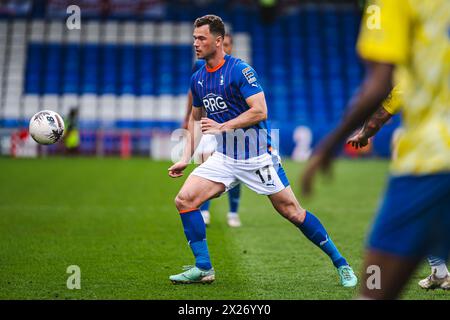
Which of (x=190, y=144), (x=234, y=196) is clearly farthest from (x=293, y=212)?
(x=234, y=196)

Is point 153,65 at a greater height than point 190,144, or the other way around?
point 153,65

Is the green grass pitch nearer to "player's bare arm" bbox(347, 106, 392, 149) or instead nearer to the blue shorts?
the blue shorts

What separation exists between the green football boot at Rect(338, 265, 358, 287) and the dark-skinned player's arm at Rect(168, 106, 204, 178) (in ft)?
5.37

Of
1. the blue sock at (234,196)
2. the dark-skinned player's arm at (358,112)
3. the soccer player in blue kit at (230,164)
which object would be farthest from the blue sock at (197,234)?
the blue sock at (234,196)

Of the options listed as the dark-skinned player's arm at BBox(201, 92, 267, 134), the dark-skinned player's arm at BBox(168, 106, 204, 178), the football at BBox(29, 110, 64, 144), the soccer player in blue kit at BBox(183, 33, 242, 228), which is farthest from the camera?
the soccer player in blue kit at BBox(183, 33, 242, 228)

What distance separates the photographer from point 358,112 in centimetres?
354

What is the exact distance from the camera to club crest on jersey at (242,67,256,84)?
21.5ft

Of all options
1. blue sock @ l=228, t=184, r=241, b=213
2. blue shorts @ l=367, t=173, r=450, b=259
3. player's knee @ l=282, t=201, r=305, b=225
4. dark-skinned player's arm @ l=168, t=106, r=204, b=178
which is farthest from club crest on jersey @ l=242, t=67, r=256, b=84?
blue sock @ l=228, t=184, r=241, b=213

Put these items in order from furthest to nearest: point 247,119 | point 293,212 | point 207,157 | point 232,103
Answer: point 207,157
point 232,103
point 293,212
point 247,119

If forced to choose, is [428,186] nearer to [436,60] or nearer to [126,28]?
[436,60]

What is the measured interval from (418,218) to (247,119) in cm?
307

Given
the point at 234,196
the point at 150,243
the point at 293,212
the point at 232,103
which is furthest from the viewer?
the point at 234,196

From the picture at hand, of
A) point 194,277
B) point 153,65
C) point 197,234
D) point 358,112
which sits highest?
point 153,65

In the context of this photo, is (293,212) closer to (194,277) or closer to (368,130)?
(194,277)
